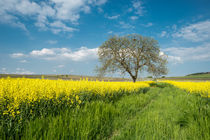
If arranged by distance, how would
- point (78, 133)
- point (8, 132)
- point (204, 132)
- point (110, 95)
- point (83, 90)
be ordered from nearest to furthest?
1. point (8, 132)
2. point (78, 133)
3. point (204, 132)
4. point (83, 90)
5. point (110, 95)

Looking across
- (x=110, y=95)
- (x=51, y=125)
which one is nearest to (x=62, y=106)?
(x=51, y=125)

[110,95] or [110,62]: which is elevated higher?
[110,62]

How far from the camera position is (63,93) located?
444cm

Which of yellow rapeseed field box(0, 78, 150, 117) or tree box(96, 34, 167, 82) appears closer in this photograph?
yellow rapeseed field box(0, 78, 150, 117)

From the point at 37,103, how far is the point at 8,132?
41.3 inches

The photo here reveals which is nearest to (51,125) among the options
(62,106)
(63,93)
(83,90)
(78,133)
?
(78,133)

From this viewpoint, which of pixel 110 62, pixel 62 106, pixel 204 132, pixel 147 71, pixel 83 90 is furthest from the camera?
pixel 147 71

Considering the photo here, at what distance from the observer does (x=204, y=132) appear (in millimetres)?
2980

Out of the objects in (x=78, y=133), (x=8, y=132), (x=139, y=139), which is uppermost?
(x=8, y=132)

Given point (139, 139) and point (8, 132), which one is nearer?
point (8, 132)

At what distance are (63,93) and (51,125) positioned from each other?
1.79 meters

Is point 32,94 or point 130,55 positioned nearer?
point 32,94

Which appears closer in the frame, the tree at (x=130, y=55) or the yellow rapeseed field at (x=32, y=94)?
the yellow rapeseed field at (x=32, y=94)

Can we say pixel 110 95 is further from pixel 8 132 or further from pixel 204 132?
pixel 8 132
